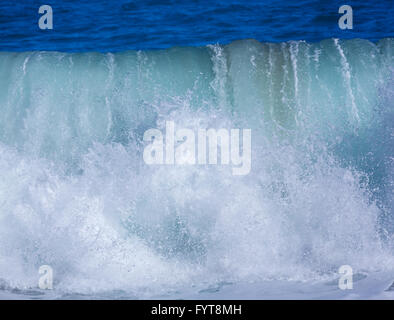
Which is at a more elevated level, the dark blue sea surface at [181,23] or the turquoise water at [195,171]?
the dark blue sea surface at [181,23]

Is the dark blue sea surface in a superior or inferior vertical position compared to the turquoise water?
superior

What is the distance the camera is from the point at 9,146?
6.62 m

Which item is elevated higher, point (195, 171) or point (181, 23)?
point (181, 23)

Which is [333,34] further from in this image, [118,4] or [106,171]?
[106,171]

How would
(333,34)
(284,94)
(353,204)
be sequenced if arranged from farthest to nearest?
(333,34)
(284,94)
(353,204)

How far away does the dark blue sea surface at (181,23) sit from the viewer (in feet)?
27.6

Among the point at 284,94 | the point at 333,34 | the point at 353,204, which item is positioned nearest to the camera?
the point at 353,204

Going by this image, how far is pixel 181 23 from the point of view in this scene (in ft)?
28.0

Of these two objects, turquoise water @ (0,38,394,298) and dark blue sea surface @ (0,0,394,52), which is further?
dark blue sea surface @ (0,0,394,52)

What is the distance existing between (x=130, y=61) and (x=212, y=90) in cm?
79

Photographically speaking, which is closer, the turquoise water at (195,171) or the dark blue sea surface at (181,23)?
the turquoise water at (195,171)

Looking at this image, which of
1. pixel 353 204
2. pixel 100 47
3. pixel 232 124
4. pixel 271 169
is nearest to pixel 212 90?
pixel 232 124

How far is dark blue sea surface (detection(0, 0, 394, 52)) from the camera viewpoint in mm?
→ 8406

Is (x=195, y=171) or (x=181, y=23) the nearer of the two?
(x=195, y=171)
